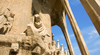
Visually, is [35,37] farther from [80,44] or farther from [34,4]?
[34,4]

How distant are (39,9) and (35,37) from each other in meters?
7.28

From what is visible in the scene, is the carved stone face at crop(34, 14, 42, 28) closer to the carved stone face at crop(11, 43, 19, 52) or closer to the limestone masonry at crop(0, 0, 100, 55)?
the limestone masonry at crop(0, 0, 100, 55)

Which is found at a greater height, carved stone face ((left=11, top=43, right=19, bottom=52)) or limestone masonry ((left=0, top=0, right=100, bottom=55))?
limestone masonry ((left=0, top=0, right=100, bottom=55))

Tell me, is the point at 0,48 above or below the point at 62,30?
below

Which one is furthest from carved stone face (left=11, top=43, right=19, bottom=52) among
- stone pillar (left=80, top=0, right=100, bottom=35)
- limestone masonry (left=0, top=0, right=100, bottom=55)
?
stone pillar (left=80, top=0, right=100, bottom=35)

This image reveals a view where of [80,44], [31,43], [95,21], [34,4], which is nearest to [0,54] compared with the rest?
[31,43]

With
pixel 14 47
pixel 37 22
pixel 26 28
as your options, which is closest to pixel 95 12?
pixel 37 22

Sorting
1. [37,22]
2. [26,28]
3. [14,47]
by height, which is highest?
[37,22]

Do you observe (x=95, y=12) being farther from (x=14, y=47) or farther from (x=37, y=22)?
(x=14, y=47)

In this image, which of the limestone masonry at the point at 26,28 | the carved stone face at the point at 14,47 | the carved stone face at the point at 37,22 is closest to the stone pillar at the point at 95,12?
the limestone masonry at the point at 26,28

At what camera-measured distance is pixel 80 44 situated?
781cm

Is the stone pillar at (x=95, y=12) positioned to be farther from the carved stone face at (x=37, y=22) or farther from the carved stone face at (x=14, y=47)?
the carved stone face at (x=14, y=47)

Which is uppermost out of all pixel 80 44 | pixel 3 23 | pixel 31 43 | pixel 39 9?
pixel 39 9

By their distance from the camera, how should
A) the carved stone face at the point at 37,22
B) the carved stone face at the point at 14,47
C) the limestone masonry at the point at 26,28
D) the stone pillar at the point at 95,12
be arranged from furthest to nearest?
the stone pillar at the point at 95,12
the carved stone face at the point at 37,22
the limestone masonry at the point at 26,28
the carved stone face at the point at 14,47
